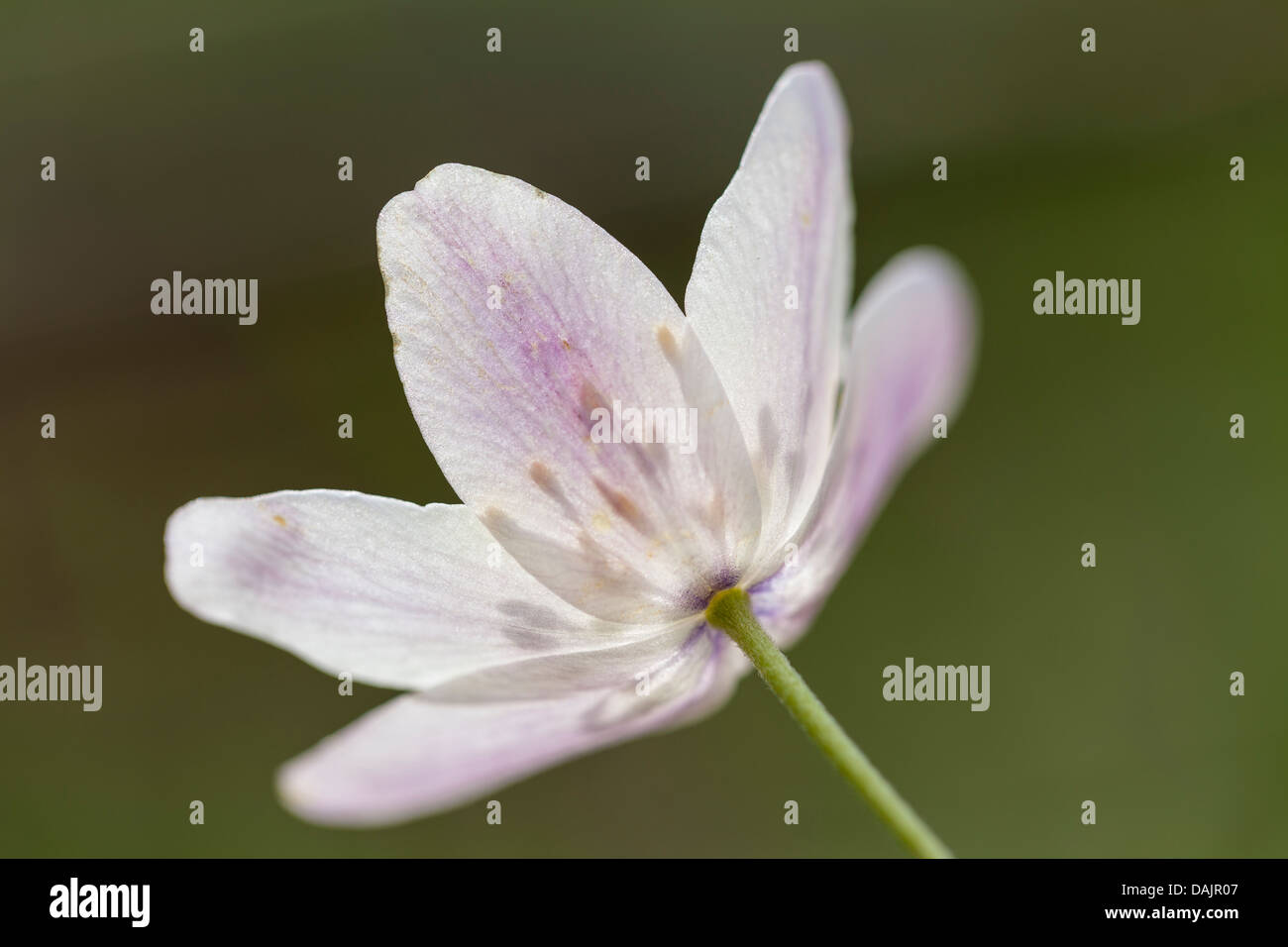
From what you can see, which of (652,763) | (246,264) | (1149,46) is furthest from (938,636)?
(246,264)

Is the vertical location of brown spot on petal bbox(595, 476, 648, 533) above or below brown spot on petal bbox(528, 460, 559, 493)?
below

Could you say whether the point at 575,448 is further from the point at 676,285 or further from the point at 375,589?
the point at 676,285
